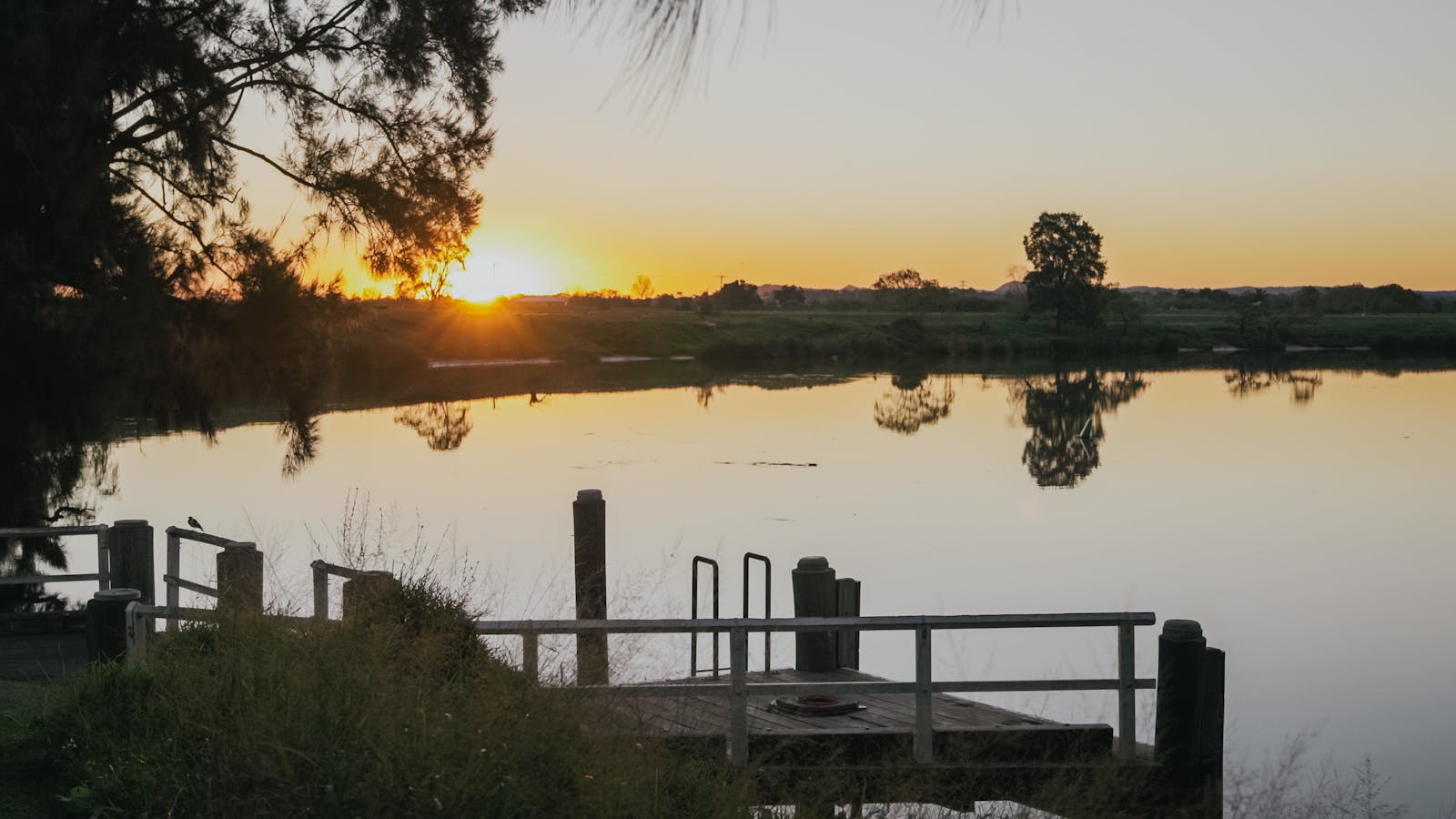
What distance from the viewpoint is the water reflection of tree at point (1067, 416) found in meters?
40.1

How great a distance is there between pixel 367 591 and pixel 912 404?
52183 millimetres

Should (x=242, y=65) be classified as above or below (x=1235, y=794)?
above

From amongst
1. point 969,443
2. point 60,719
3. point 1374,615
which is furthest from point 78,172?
point 969,443

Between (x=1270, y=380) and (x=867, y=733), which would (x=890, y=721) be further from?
(x=1270, y=380)

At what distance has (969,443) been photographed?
46.2 meters

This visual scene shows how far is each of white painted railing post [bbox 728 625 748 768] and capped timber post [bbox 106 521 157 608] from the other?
19.9ft

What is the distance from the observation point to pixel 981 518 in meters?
31.2

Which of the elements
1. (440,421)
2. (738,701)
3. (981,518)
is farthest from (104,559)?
(440,421)

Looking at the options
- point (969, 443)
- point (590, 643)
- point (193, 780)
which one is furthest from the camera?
point (969, 443)

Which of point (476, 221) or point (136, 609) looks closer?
point (136, 609)

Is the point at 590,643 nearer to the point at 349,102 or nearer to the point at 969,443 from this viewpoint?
the point at 349,102

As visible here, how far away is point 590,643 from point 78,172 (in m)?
7.05

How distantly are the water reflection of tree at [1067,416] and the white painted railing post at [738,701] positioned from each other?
28120 mm

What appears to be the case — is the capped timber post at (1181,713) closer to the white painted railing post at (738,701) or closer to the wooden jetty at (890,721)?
the wooden jetty at (890,721)
